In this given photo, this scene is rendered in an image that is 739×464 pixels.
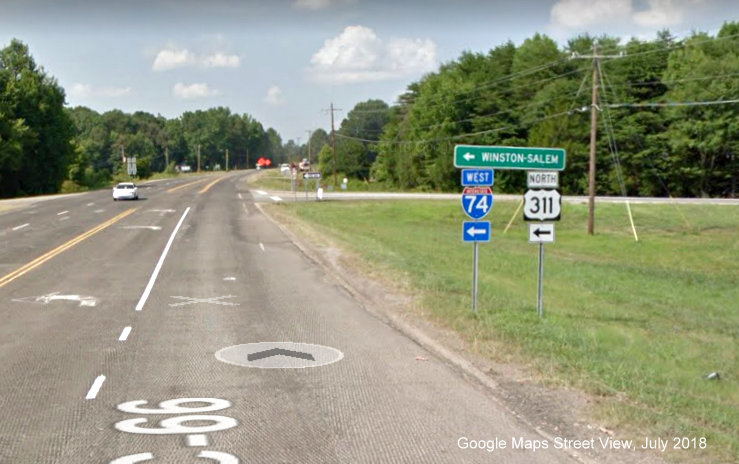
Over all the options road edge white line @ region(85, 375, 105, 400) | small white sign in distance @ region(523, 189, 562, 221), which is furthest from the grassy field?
road edge white line @ region(85, 375, 105, 400)

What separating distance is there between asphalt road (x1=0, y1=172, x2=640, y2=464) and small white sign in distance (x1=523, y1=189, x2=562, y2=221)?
3177 millimetres

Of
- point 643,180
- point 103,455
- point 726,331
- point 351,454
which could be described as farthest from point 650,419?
point 643,180

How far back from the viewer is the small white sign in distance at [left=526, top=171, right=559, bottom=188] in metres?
12.9

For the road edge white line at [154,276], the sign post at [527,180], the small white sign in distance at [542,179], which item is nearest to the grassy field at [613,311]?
the sign post at [527,180]

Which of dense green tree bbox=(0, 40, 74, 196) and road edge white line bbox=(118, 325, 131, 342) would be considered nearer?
road edge white line bbox=(118, 325, 131, 342)

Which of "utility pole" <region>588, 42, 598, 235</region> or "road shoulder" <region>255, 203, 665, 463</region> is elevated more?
"utility pole" <region>588, 42, 598, 235</region>

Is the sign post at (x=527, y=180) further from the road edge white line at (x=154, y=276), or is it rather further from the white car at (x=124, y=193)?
the white car at (x=124, y=193)

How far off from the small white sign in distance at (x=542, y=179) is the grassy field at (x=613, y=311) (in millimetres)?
2365

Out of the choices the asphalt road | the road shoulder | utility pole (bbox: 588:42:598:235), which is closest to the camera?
the asphalt road

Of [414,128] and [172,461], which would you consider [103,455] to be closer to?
[172,461]

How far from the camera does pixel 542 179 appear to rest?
508 inches

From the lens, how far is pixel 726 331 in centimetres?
1541

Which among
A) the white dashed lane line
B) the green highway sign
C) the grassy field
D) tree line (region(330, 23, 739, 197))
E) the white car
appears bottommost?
the grassy field

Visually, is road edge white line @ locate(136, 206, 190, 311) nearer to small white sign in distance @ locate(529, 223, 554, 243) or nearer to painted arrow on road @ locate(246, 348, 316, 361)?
painted arrow on road @ locate(246, 348, 316, 361)
